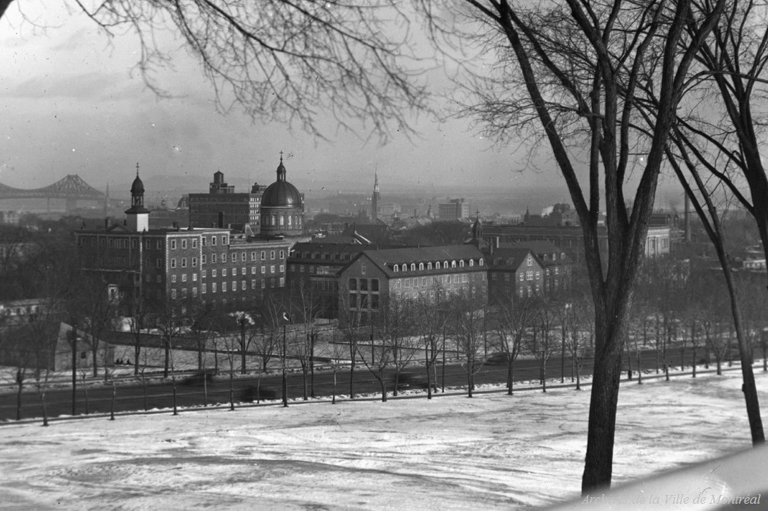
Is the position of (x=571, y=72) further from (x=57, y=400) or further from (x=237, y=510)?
(x=57, y=400)

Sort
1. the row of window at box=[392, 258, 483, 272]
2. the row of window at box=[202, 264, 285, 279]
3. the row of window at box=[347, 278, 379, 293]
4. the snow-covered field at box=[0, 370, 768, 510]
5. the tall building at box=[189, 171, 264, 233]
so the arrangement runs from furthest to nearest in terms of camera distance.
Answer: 1. the tall building at box=[189, 171, 264, 233]
2. the row of window at box=[202, 264, 285, 279]
3. the row of window at box=[392, 258, 483, 272]
4. the row of window at box=[347, 278, 379, 293]
5. the snow-covered field at box=[0, 370, 768, 510]

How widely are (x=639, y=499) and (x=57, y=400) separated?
2446 cm

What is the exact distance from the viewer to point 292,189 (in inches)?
2820

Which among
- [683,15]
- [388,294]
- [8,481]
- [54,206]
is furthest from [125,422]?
[388,294]

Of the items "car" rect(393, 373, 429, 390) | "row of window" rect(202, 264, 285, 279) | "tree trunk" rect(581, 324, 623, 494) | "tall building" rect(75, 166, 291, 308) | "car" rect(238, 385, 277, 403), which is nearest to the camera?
"tree trunk" rect(581, 324, 623, 494)

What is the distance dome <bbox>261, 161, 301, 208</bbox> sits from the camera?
7031 centimetres

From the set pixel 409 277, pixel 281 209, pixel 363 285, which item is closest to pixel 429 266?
pixel 409 277

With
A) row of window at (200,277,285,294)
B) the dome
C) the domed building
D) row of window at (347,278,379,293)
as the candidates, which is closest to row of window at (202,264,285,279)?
row of window at (200,277,285,294)

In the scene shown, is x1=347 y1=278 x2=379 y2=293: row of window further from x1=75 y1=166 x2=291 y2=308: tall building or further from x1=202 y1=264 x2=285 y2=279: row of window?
x1=202 y1=264 x2=285 y2=279: row of window

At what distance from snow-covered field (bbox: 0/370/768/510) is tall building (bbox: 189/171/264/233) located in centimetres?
3729

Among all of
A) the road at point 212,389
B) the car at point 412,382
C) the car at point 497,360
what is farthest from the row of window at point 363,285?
the car at point 412,382

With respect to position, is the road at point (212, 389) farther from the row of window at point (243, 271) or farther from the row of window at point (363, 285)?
the row of window at point (243, 271)

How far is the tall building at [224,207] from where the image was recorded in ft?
210

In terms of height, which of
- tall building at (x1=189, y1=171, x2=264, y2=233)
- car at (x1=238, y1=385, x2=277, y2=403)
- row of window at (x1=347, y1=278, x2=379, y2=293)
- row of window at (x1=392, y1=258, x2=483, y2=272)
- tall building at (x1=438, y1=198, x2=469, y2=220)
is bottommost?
car at (x1=238, y1=385, x2=277, y2=403)
